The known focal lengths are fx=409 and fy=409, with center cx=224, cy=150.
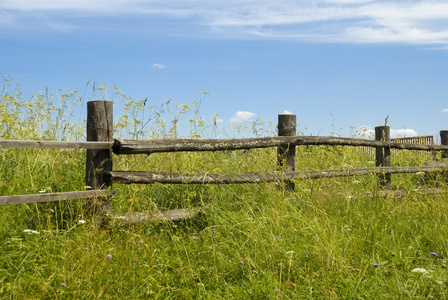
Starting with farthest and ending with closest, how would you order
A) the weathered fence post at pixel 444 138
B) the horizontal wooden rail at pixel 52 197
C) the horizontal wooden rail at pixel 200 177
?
1. the weathered fence post at pixel 444 138
2. the horizontal wooden rail at pixel 200 177
3. the horizontal wooden rail at pixel 52 197

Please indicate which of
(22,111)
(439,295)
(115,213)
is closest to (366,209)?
(439,295)

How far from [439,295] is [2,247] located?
3.69 m

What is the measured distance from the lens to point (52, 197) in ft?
14.1

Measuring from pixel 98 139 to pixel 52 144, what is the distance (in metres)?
0.55

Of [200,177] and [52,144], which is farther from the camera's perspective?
[200,177]

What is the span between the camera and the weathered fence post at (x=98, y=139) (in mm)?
4723

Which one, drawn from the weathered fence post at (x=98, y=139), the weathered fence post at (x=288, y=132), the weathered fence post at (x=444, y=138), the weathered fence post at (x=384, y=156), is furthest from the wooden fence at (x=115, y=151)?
the weathered fence post at (x=444, y=138)

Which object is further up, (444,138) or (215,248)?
(444,138)

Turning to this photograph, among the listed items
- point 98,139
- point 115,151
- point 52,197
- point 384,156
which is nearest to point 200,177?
point 115,151

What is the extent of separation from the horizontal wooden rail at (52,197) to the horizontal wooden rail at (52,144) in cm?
50

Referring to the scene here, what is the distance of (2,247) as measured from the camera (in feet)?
12.6

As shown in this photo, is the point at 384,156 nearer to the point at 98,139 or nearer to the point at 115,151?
the point at 115,151

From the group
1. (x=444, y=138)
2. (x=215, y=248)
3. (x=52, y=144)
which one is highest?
(x=52, y=144)

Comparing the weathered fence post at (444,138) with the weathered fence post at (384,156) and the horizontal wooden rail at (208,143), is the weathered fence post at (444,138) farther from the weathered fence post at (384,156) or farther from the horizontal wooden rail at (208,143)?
Answer: the horizontal wooden rail at (208,143)
